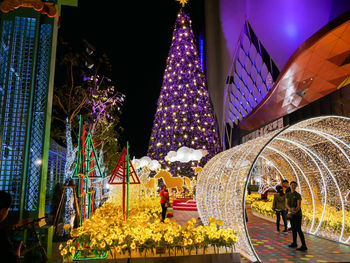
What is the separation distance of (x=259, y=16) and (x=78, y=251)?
23.2m

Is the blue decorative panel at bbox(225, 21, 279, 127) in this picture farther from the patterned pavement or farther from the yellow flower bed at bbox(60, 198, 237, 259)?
the yellow flower bed at bbox(60, 198, 237, 259)

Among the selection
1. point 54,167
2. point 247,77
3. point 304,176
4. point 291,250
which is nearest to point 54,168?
point 54,167

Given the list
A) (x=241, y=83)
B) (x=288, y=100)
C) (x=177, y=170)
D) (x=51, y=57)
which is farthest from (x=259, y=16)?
(x=51, y=57)

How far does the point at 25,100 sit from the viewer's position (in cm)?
498

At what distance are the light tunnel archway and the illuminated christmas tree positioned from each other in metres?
9.25

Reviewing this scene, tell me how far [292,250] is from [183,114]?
13660 millimetres

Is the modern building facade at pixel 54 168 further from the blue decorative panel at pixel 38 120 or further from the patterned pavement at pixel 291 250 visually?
the patterned pavement at pixel 291 250

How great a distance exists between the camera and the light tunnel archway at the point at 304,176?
5057 mm

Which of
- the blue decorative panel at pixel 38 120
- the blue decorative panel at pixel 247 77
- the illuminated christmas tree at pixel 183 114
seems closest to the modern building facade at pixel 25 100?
the blue decorative panel at pixel 38 120

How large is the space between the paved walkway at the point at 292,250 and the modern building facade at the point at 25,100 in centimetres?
464

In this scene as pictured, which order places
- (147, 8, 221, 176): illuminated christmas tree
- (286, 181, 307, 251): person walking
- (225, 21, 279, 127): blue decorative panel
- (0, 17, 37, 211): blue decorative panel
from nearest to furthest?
(0, 17, 37, 211): blue decorative panel, (286, 181, 307, 251): person walking, (147, 8, 221, 176): illuminated christmas tree, (225, 21, 279, 127): blue decorative panel

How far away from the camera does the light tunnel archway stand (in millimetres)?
5057

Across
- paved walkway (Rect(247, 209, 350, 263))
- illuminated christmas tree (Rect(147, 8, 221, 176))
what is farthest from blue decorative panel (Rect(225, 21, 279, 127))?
paved walkway (Rect(247, 209, 350, 263))

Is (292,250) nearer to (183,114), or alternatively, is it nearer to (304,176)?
(304,176)
